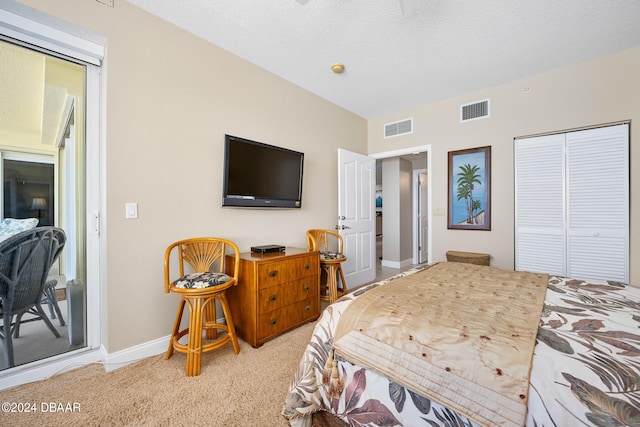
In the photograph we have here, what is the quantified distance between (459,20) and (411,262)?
450cm

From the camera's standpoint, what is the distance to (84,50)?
6.15 ft

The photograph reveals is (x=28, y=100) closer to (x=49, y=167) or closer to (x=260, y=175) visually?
(x=49, y=167)

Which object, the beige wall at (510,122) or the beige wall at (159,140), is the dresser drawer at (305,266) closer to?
the beige wall at (159,140)

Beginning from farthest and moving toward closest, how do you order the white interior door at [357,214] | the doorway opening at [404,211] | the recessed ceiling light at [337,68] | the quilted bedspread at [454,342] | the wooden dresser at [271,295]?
the doorway opening at [404,211], the white interior door at [357,214], the recessed ceiling light at [337,68], the wooden dresser at [271,295], the quilted bedspread at [454,342]

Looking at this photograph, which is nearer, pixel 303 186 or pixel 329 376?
pixel 329 376

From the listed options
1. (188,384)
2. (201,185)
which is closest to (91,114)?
(201,185)

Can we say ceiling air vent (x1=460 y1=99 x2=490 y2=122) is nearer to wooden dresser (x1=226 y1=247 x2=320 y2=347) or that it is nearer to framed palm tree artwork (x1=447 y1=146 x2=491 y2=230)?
framed palm tree artwork (x1=447 y1=146 x2=491 y2=230)

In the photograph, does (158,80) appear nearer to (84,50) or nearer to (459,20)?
(84,50)

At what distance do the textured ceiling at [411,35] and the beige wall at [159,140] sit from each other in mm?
238

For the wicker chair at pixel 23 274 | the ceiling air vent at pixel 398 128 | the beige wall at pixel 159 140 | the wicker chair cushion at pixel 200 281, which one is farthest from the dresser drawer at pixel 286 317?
the ceiling air vent at pixel 398 128

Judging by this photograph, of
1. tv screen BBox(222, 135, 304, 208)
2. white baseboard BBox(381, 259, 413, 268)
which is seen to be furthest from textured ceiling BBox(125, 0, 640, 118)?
Answer: white baseboard BBox(381, 259, 413, 268)

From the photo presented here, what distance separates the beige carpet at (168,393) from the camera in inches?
55.4

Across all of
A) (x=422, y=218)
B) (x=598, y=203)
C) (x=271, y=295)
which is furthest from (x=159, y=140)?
(x=422, y=218)

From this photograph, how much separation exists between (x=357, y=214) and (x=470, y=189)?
1.55 metres
